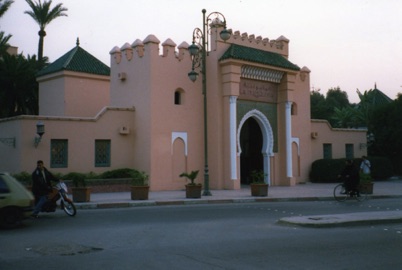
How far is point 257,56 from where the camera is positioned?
88.8ft

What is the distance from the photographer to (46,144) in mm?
22422

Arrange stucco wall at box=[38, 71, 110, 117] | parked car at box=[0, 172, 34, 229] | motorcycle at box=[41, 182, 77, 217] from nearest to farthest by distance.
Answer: parked car at box=[0, 172, 34, 229] → motorcycle at box=[41, 182, 77, 217] → stucco wall at box=[38, 71, 110, 117]

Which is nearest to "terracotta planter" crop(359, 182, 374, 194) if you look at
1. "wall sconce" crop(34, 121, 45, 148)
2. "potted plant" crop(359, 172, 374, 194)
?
"potted plant" crop(359, 172, 374, 194)

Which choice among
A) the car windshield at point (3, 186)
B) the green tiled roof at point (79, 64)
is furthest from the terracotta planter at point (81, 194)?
the green tiled roof at point (79, 64)

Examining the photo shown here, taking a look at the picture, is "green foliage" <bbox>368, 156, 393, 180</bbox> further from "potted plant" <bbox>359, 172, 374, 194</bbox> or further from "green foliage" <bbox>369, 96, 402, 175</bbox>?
"potted plant" <bbox>359, 172, 374, 194</bbox>

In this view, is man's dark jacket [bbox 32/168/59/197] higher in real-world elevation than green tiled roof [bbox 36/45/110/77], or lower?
lower

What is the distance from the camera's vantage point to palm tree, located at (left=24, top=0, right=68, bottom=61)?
139 ft

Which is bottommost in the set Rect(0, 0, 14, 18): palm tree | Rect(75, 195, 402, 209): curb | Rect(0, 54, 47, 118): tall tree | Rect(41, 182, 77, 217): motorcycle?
Rect(75, 195, 402, 209): curb

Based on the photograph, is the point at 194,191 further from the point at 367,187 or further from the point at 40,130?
the point at 367,187

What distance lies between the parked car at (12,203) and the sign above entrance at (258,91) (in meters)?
16.5

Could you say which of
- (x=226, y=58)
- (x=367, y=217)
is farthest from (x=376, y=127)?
(x=367, y=217)

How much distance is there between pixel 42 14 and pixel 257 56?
922 inches

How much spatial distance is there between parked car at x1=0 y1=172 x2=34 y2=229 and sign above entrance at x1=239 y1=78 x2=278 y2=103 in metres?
16.5

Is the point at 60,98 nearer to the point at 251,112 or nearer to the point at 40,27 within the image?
the point at 251,112
